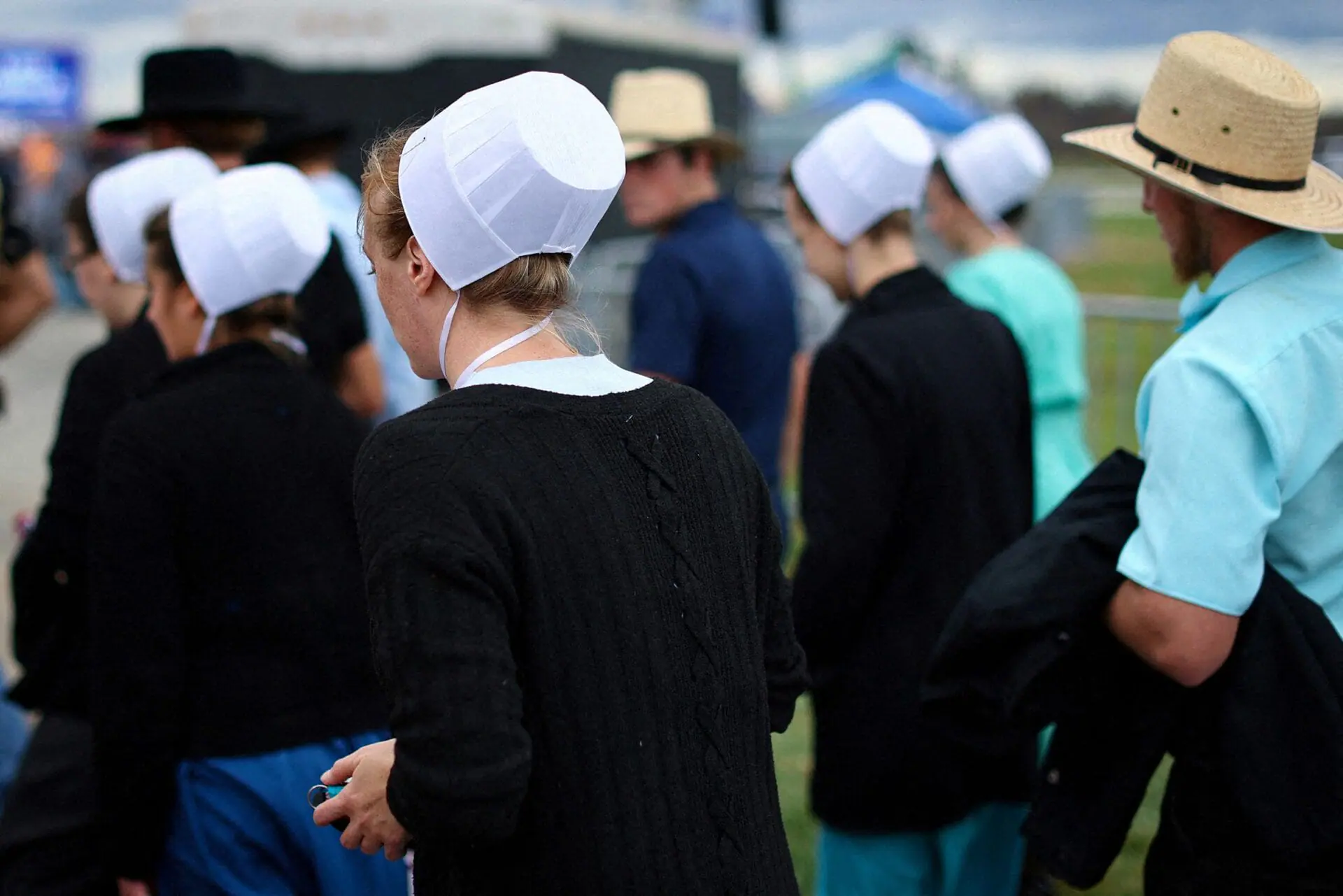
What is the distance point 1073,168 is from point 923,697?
44.3 m

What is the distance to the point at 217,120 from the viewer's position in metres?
4.12

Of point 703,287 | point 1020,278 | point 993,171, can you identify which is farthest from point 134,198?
point 993,171

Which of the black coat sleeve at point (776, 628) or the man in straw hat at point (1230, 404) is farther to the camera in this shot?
the man in straw hat at point (1230, 404)

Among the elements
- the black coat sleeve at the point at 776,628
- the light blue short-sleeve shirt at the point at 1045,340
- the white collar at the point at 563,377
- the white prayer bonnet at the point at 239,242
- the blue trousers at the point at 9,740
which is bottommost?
the blue trousers at the point at 9,740

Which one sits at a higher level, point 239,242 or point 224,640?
point 239,242

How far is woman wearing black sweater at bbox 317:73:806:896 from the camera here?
1.34m

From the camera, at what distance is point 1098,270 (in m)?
23.0

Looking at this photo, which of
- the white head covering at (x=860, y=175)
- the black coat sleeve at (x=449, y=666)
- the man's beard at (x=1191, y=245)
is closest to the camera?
the black coat sleeve at (x=449, y=666)

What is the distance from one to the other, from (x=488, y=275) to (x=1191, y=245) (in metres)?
1.29

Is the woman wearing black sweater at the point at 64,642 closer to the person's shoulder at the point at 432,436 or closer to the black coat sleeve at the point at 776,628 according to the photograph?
the person's shoulder at the point at 432,436

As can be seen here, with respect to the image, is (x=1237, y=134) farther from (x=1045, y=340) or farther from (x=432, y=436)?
(x=1045, y=340)

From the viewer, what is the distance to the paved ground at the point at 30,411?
7.81 meters

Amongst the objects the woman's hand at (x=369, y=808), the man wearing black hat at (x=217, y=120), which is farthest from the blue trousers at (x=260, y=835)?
the man wearing black hat at (x=217, y=120)

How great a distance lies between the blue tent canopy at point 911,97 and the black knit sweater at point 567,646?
1255 cm
